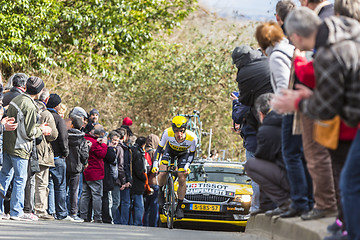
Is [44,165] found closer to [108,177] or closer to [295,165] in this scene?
[108,177]

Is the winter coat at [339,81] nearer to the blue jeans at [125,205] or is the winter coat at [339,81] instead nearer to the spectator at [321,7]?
the spectator at [321,7]

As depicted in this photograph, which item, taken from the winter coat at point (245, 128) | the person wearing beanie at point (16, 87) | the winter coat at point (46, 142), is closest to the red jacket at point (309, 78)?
the winter coat at point (245, 128)

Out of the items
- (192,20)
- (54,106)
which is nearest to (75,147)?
(54,106)

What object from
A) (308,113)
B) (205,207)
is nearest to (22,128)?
(205,207)

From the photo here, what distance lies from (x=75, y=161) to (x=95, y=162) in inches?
44.5

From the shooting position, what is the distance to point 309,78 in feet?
19.8

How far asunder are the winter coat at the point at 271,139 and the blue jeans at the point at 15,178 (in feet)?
14.7

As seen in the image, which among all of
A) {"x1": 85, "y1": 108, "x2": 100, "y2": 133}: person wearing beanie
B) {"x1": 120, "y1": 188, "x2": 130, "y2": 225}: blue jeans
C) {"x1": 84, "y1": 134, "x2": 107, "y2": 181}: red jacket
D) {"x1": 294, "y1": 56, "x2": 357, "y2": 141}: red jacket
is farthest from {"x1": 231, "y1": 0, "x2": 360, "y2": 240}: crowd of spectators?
{"x1": 120, "y1": 188, "x2": 130, "y2": 225}: blue jeans

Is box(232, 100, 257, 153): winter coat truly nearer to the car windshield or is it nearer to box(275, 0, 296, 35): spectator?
box(275, 0, 296, 35): spectator

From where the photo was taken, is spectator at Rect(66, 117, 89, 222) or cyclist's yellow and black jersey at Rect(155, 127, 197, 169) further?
cyclist's yellow and black jersey at Rect(155, 127, 197, 169)

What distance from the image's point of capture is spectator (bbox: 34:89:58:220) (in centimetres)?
1250

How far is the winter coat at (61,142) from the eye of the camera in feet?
43.0

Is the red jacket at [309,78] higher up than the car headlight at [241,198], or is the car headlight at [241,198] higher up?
the red jacket at [309,78]

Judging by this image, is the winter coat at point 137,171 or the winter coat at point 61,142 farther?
the winter coat at point 137,171
